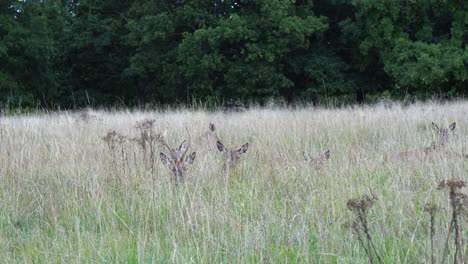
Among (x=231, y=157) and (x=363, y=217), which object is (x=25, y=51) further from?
(x=363, y=217)

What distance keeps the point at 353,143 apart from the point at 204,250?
4314 millimetres

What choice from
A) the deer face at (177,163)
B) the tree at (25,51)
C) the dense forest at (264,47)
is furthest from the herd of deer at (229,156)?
the tree at (25,51)

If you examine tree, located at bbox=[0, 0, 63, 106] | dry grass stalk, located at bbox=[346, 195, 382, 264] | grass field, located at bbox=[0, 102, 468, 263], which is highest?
tree, located at bbox=[0, 0, 63, 106]

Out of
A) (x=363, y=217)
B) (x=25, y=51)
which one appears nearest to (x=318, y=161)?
(x=363, y=217)

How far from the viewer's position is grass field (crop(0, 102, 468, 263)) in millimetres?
2988

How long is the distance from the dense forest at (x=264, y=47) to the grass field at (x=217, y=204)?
12.8 meters

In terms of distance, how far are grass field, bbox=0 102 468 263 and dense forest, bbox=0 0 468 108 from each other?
12816mm

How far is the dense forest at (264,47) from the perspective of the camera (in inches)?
760

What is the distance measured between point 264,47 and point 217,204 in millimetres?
17052

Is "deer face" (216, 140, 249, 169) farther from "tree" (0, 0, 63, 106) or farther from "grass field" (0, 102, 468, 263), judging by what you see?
"tree" (0, 0, 63, 106)

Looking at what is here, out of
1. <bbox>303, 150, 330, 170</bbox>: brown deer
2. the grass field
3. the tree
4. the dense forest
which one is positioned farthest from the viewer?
the tree

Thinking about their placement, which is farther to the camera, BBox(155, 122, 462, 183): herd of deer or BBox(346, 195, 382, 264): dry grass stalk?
BBox(155, 122, 462, 183): herd of deer

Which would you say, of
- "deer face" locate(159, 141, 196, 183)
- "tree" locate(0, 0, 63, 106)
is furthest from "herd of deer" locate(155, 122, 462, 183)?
"tree" locate(0, 0, 63, 106)

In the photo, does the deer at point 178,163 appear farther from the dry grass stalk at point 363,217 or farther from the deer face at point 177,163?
the dry grass stalk at point 363,217
